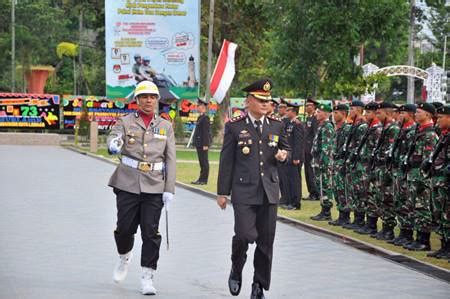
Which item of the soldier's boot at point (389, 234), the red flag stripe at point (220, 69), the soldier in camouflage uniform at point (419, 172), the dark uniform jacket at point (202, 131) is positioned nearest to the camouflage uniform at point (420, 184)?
the soldier in camouflage uniform at point (419, 172)

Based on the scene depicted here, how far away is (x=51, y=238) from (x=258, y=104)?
5302mm

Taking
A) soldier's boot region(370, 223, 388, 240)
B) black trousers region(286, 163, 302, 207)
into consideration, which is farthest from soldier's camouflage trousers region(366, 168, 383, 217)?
black trousers region(286, 163, 302, 207)

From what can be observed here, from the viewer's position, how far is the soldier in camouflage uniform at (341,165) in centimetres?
1525

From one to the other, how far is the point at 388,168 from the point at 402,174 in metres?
0.58

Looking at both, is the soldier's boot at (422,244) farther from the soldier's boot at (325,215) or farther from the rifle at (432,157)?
the soldier's boot at (325,215)

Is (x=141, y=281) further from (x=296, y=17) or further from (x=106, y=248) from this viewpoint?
(x=296, y=17)

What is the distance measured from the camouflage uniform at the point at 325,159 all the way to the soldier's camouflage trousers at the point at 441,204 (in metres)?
3.65

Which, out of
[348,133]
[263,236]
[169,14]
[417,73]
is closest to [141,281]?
[263,236]

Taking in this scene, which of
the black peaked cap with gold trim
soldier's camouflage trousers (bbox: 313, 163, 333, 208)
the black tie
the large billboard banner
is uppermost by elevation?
the large billboard banner

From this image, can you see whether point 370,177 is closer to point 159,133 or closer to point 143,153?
point 159,133

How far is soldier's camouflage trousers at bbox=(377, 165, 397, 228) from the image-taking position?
13.9 meters

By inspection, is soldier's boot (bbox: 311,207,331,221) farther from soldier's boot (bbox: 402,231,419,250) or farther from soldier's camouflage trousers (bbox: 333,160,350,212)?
soldier's boot (bbox: 402,231,419,250)

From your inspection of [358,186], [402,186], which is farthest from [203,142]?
[402,186]

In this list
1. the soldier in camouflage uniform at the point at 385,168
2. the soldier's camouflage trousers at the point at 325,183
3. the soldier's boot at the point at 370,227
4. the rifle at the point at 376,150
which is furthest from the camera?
the soldier's camouflage trousers at the point at 325,183
